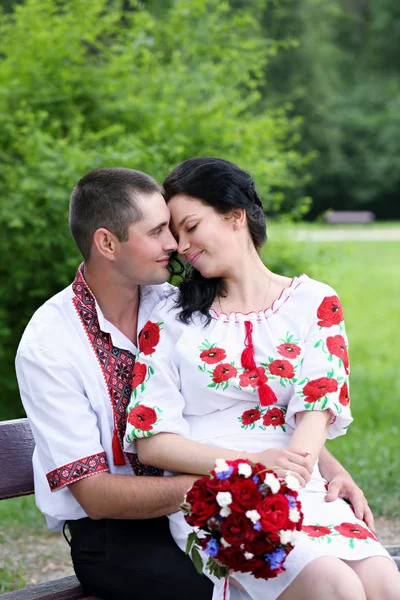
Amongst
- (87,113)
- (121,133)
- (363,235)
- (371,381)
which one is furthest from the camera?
(363,235)

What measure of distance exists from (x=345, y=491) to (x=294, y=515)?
663 millimetres

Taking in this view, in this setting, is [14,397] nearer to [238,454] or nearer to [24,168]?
[24,168]

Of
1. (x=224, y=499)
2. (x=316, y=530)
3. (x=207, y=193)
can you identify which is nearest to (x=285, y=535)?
(x=224, y=499)

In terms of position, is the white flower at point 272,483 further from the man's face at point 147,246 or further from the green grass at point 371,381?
the green grass at point 371,381

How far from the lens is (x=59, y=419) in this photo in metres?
2.62

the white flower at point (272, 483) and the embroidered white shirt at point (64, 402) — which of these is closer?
the white flower at point (272, 483)

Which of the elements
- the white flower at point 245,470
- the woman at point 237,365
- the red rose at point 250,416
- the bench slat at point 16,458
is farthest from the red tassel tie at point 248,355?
the bench slat at point 16,458

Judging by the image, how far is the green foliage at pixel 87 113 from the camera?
6.29 meters

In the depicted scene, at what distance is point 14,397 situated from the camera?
6.91m

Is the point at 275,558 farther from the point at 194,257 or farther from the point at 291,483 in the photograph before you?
the point at 194,257

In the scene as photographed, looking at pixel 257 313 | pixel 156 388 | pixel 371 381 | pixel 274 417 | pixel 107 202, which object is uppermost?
pixel 107 202

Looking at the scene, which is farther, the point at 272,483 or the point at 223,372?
the point at 223,372

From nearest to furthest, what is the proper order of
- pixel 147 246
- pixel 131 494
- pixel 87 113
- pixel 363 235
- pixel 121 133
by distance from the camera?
pixel 131 494 < pixel 147 246 < pixel 121 133 < pixel 87 113 < pixel 363 235

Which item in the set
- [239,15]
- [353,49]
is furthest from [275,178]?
[353,49]
